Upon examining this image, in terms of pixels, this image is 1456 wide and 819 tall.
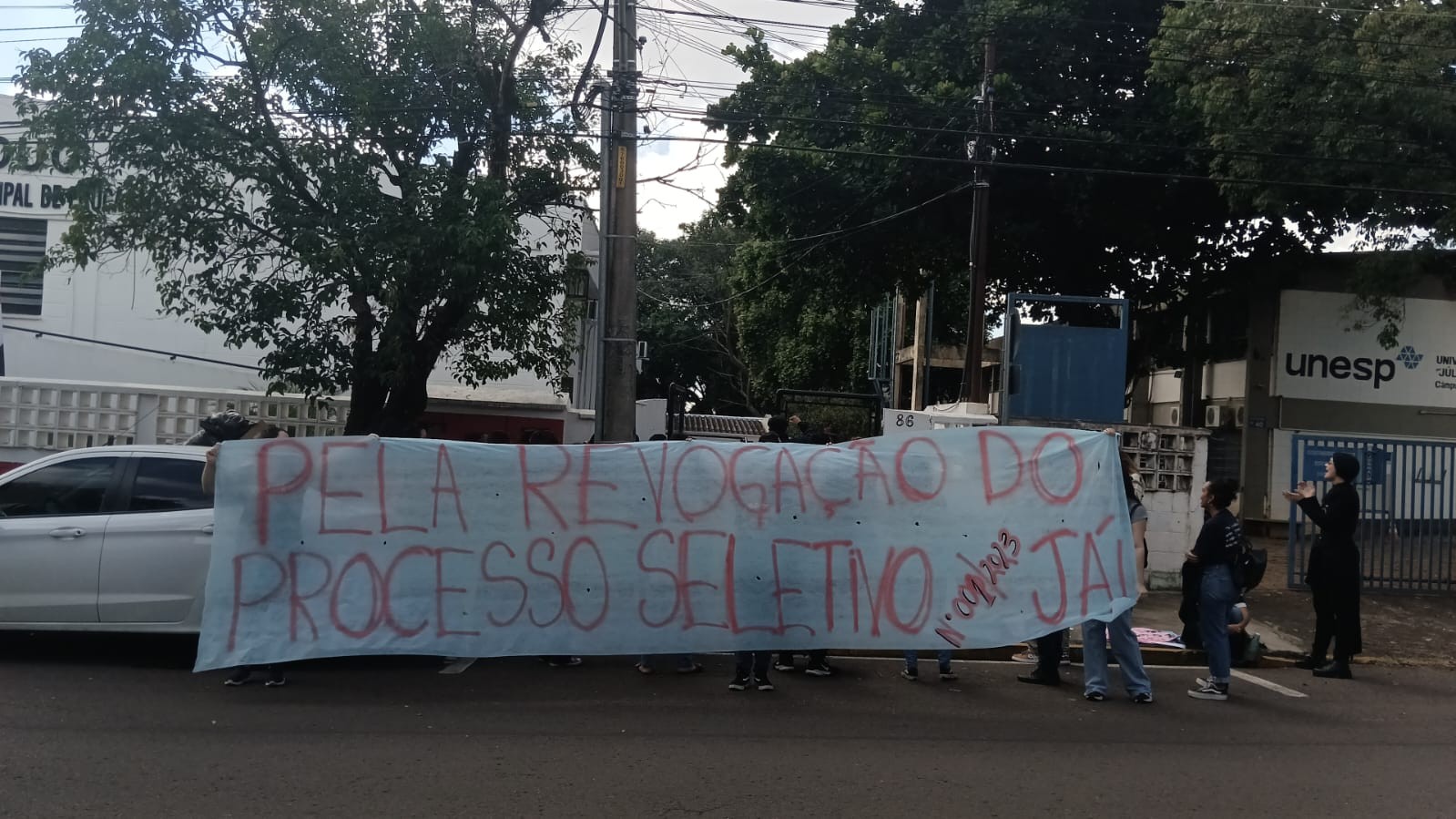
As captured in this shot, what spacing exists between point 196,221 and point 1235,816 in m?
10.2

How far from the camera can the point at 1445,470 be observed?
1326 cm

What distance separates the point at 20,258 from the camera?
1998 cm

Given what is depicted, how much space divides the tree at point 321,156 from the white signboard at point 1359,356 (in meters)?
15.1

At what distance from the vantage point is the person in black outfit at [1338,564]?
8617mm

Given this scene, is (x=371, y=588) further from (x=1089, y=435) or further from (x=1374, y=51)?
(x=1374, y=51)

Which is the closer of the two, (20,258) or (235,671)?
(235,671)

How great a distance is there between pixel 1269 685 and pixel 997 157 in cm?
1253

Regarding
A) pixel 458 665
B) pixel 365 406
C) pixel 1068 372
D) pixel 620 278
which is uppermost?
pixel 620 278

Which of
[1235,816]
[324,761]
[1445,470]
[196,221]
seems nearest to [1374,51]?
[1445,470]

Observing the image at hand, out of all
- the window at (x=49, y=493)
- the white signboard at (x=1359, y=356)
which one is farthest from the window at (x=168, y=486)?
the white signboard at (x=1359, y=356)

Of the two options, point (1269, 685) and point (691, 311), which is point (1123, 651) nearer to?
point (1269, 685)

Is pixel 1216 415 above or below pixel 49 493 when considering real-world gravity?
above

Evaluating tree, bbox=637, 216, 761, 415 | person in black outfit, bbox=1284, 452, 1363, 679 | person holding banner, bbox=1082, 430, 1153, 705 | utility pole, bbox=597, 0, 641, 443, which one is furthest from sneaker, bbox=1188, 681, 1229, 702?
tree, bbox=637, 216, 761, 415

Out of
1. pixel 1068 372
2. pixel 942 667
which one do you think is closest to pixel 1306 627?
pixel 1068 372
